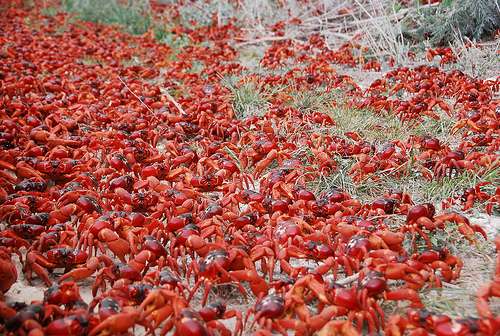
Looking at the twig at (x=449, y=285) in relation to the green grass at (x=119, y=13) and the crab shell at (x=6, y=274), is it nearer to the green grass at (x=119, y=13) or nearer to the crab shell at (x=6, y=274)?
the crab shell at (x=6, y=274)

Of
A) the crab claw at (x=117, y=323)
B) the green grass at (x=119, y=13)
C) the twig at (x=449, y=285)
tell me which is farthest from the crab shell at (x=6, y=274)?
the green grass at (x=119, y=13)

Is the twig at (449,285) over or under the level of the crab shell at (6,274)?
under

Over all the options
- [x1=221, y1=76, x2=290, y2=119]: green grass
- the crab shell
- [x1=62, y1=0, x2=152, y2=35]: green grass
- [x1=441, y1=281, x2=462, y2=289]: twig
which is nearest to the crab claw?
the crab shell

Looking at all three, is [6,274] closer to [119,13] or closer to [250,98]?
[250,98]

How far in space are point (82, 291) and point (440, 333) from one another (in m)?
1.89

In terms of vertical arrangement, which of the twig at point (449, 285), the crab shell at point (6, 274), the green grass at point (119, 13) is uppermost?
the green grass at point (119, 13)

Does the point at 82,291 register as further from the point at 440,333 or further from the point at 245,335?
the point at 440,333

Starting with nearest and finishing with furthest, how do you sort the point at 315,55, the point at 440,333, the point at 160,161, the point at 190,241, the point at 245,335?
the point at 440,333 < the point at 245,335 < the point at 190,241 < the point at 160,161 < the point at 315,55

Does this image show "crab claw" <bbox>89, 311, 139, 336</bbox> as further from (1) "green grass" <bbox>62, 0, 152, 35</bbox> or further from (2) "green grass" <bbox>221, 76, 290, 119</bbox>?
(1) "green grass" <bbox>62, 0, 152, 35</bbox>

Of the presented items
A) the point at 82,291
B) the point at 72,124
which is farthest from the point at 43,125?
the point at 82,291

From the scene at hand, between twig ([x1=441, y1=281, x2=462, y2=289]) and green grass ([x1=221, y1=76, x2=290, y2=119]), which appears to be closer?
twig ([x1=441, y1=281, x2=462, y2=289])

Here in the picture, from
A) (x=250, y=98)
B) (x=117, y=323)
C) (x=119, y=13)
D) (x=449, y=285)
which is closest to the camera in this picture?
(x=117, y=323)

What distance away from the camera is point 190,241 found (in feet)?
9.48

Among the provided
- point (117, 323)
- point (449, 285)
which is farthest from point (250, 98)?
point (117, 323)
